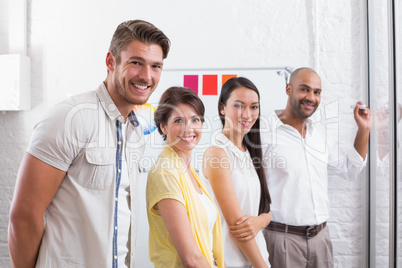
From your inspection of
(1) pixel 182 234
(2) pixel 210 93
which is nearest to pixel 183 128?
(2) pixel 210 93

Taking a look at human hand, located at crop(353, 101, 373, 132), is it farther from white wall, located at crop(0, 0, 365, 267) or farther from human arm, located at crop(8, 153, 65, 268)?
human arm, located at crop(8, 153, 65, 268)

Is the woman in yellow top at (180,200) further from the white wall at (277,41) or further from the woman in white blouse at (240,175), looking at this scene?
the white wall at (277,41)

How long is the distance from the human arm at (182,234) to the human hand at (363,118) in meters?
0.96

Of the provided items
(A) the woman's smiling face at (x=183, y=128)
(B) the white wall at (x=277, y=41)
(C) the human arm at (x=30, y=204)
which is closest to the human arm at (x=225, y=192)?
(A) the woman's smiling face at (x=183, y=128)

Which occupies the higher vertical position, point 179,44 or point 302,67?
point 179,44

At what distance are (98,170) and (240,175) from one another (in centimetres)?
63

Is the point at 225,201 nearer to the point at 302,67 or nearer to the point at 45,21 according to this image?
the point at 302,67

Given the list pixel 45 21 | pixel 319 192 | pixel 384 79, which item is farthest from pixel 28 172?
pixel 384 79

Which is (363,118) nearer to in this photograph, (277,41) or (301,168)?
(301,168)

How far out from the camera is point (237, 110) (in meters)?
1.55

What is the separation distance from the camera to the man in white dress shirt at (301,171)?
155 centimetres

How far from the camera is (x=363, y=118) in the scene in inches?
64.7

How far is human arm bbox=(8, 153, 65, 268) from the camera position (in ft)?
3.75

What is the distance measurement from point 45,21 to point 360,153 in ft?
5.56
